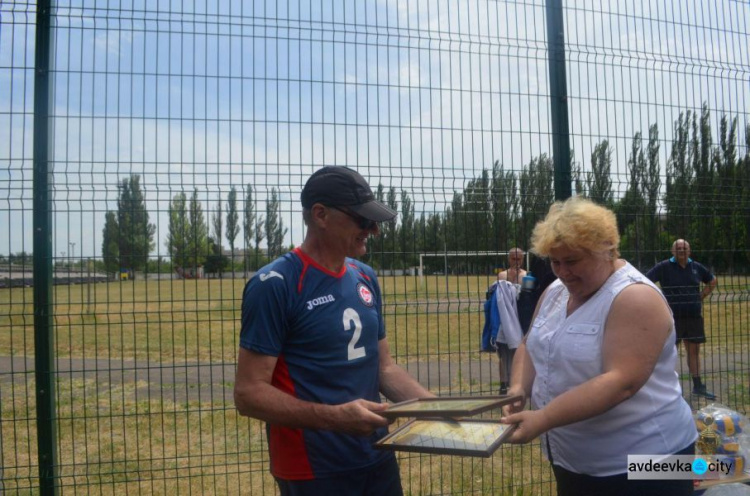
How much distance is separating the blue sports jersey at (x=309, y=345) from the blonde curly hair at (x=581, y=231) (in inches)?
30.9

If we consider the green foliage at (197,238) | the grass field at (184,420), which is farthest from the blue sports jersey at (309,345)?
the green foliage at (197,238)

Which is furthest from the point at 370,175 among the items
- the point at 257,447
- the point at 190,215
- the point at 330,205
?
the point at 257,447

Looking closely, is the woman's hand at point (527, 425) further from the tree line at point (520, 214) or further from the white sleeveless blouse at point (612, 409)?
the tree line at point (520, 214)

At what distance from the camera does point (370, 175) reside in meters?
3.94

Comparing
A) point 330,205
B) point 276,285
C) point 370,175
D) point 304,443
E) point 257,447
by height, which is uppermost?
point 370,175

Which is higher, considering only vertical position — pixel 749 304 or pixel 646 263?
pixel 646 263

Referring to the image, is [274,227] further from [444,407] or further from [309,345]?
[444,407]

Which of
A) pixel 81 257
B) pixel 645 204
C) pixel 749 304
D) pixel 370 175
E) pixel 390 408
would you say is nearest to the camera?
pixel 390 408

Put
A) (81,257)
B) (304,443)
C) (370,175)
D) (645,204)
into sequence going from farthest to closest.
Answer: (645,204)
(370,175)
(81,257)
(304,443)

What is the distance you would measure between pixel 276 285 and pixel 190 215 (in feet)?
6.55

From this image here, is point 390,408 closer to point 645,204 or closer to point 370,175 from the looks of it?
point 370,175

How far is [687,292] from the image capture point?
5.12 metres

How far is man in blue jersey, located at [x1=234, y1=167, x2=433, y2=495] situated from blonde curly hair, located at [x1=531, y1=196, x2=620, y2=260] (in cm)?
65

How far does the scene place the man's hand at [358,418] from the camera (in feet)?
6.36
